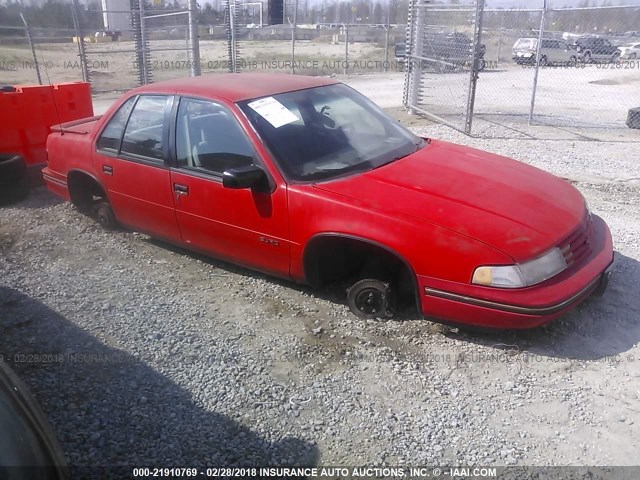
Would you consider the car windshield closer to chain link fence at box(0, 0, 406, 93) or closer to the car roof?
the car roof

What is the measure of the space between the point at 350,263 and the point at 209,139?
145 cm

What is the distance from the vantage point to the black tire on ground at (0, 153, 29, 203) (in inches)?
257

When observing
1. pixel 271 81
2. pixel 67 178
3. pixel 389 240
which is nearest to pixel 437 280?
pixel 389 240

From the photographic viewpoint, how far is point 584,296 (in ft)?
11.5

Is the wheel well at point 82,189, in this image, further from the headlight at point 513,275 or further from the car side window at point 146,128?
the headlight at point 513,275

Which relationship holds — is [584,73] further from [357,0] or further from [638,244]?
[638,244]

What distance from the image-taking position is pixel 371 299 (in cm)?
386

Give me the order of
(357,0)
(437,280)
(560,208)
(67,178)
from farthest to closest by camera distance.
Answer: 1. (357,0)
2. (67,178)
3. (560,208)
4. (437,280)

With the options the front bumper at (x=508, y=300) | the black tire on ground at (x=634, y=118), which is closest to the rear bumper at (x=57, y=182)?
the front bumper at (x=508, y=300)

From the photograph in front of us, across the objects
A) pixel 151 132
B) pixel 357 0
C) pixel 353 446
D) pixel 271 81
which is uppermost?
pixel 357 0

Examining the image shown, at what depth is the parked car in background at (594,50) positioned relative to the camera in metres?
22.9

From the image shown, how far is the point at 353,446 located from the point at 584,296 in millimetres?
1788

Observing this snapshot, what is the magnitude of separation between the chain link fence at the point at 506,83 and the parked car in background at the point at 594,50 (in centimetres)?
125

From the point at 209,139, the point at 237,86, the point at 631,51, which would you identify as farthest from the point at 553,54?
the point at 209,139
